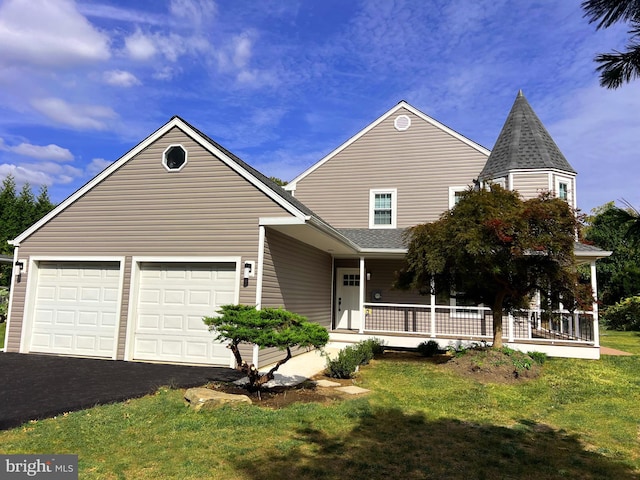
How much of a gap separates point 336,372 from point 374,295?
662 centimetres

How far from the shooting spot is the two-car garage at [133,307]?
9797 millimetres

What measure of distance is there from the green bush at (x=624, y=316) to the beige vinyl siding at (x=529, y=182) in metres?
12.9

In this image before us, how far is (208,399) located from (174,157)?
644 cm

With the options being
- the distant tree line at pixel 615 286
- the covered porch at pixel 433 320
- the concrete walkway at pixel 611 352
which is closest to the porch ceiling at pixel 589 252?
the covered porch at pixel 433 320

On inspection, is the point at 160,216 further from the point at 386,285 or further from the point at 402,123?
the point at 402,123

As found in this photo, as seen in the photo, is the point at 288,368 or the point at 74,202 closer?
the point at 288,368

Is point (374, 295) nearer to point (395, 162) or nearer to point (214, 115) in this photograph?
point (395, 162)

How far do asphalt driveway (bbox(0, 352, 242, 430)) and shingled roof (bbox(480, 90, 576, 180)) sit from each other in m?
10.9

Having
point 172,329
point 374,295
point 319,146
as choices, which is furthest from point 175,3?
point 319,146

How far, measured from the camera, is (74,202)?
35.8 feet

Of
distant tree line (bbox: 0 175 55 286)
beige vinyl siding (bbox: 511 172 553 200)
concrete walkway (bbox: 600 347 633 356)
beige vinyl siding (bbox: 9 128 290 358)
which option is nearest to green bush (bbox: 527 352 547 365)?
concrete walkway (bbox: 600 347 633 356)

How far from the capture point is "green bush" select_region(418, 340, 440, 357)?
12047 mm

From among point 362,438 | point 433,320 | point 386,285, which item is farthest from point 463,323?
point 362,438

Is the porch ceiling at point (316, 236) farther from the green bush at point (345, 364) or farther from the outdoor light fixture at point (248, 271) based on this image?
the green bush at point (345, 364)
